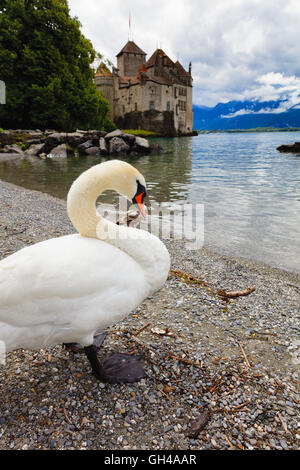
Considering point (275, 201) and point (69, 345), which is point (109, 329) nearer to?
point (69, 345)

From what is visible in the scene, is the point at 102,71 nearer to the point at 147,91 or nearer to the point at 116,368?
the point at 147,91

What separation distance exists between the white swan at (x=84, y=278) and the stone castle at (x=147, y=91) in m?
73.0

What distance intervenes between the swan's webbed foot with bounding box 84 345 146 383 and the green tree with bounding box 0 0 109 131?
34656 mm

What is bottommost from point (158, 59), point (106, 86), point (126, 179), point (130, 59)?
point (126, 179)

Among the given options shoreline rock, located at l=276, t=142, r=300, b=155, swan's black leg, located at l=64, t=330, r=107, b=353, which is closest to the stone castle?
shoreline rock, located at l=276, t=142, r=300, b=155

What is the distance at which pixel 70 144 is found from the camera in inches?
1203

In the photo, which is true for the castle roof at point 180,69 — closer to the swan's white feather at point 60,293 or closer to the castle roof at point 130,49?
the castle roof at point 130,49

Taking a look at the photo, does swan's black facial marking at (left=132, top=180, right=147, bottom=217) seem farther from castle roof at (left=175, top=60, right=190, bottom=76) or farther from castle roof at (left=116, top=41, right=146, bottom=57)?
castle roof at (left=175, top=60, right=190, bottom=76)

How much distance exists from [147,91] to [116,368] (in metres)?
75.1

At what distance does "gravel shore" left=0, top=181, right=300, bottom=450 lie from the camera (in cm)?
201

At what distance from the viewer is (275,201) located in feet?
37.9

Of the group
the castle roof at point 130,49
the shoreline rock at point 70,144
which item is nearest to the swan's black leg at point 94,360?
the shoreline rock at point 70,144

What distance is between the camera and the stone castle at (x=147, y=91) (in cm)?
6931

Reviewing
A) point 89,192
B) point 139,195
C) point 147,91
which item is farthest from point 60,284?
point 147,91
